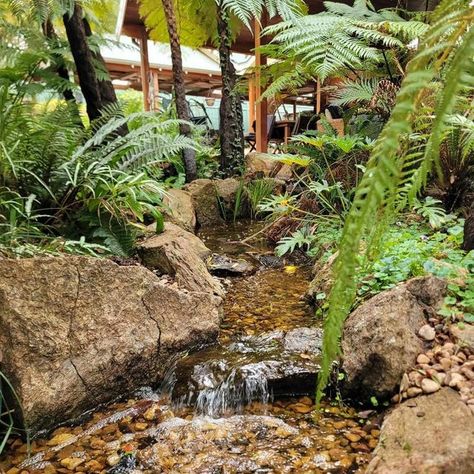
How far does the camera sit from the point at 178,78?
13.1ft

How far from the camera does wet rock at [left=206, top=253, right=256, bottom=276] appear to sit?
283 centimetres

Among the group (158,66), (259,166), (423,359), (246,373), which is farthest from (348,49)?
(158,66)

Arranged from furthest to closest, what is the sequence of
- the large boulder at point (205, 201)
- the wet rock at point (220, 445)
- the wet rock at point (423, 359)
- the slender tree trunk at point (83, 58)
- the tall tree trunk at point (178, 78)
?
the large boulder at point (205, 201) < the tall tree trunk at point (178, 78) < the slender tree trunk at point (83, 58) < the wet rock at point (423, 359) < the wet rock at point (220, 445)

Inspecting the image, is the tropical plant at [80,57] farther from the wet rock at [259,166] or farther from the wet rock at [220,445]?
the wet rock at [220,445]

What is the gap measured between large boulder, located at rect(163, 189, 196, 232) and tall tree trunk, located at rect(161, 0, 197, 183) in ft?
1.99

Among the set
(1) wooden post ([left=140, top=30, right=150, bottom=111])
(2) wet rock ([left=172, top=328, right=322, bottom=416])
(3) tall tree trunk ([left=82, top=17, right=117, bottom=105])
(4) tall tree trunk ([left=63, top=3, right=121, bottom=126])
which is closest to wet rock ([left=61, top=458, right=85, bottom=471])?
(2) wet rock ([left=172, top=328, right=322, bottom=416])

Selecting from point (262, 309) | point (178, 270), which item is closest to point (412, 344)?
point (262, 309)

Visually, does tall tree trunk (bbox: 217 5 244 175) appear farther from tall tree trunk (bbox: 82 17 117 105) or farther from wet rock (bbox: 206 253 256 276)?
wet rock (bbox: 206 253 256 276)

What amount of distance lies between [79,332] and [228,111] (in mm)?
3582

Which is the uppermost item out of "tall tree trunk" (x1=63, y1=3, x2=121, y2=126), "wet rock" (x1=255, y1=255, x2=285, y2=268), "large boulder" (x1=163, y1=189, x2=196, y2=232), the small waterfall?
"tall tree trunk" (x1=63, y1=3, x2=121, y2=126)

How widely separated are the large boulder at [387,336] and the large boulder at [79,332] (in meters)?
0.76

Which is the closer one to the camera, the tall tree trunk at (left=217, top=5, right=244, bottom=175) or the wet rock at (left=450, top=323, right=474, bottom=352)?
the wet rock at (left=450, top=323, right=474, bottom=352)

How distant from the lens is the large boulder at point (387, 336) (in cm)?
140

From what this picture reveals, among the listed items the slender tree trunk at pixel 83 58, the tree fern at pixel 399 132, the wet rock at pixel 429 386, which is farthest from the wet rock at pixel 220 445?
the slender tree trunk at pixel 83 58
